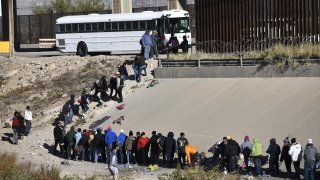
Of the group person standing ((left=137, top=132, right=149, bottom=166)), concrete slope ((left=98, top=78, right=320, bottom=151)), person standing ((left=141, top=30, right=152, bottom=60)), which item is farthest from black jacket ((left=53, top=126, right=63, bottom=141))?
person standing ((left=141, top=30, right=152, bottom=60))

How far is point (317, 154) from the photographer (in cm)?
2339

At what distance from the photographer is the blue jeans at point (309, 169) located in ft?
75.6

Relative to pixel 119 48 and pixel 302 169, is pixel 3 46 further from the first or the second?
pixel 302 169

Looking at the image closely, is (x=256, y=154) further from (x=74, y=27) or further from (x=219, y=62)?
(x=74, y=27)

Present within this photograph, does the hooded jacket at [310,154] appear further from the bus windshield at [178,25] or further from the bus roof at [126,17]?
the bus roof at [126,17]

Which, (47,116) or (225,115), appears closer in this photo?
(225,115)

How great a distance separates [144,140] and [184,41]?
13.8 metres

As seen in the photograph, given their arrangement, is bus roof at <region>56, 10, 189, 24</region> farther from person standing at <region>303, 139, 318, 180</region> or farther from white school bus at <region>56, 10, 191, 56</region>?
person standing at <region>303, 139, 318, 180</region>

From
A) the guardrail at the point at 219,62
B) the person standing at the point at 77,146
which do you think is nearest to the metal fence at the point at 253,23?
the guardrail at the point at 219,62

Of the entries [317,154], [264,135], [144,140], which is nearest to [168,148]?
[144,140]

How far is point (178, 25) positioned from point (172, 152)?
62.7 feet

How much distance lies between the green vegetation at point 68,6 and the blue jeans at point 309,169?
181ft

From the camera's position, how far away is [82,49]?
46812 millimetres

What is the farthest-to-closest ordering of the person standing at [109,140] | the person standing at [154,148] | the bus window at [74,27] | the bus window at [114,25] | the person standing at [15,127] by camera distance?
the bus window at [74,27]
the bus window at [114,25]
the person standing at [15,127]
the person standing at [109,140]
the person standing at [154,148]
